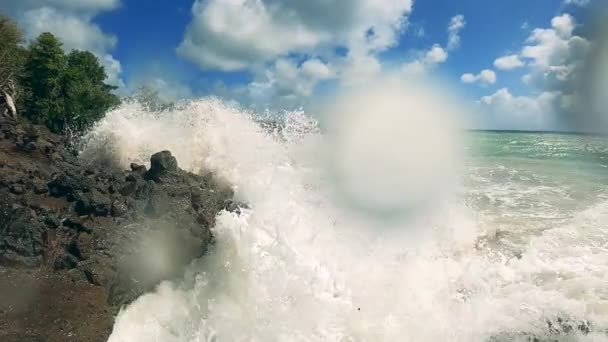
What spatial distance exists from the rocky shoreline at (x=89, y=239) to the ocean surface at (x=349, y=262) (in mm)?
457

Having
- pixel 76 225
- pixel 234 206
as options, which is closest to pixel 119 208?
pixel 76 225

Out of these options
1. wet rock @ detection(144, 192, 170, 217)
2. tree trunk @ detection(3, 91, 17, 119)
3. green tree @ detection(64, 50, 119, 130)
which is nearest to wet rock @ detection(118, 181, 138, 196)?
wet rock @ detection(144, 192, 170, 217)

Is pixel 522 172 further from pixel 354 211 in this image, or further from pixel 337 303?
pixel 337 303

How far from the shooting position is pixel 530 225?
42.5ft

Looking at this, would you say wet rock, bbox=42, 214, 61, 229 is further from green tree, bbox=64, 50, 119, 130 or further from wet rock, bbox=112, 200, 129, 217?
green tree, bbox=64, 50, 119, 130

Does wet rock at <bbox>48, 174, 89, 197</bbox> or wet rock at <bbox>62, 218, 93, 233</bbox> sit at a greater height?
wet rock at <bbox>48, 174, 89, 197</bbox>

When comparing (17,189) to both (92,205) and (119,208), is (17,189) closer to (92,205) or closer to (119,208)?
(92,205)

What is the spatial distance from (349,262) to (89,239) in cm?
532

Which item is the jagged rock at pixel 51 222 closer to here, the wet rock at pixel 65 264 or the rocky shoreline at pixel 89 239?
the rocky shoreline at pixel 89 239

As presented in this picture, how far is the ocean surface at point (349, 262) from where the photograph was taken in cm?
769

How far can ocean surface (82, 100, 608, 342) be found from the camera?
7688 mm

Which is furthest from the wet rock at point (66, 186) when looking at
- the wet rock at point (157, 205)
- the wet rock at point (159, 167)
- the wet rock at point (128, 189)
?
the wet rock at point (159, 167)

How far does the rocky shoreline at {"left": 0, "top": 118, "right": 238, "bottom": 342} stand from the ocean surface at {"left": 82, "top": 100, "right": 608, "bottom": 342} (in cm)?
46

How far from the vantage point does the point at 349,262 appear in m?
10.2
